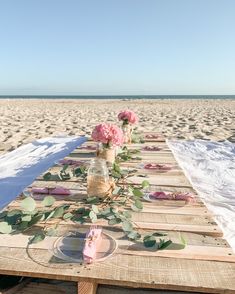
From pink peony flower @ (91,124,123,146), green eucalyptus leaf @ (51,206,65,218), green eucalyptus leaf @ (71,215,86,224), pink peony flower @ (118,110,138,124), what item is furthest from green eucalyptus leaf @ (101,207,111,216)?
pink peony flower @ (118,110,138,124)

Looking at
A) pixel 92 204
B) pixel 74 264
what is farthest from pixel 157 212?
pixel 74 264

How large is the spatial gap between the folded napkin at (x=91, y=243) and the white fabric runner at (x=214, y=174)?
1111 millimetres

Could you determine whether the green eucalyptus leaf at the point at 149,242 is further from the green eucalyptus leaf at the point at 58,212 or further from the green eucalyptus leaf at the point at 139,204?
the green eucalyptus leaf at the point at 58,212

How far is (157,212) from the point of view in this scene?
1711mm

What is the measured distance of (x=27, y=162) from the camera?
438 centimetres

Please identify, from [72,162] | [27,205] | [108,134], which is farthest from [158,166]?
[27,205]

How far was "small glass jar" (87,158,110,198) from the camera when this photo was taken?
1.81 m

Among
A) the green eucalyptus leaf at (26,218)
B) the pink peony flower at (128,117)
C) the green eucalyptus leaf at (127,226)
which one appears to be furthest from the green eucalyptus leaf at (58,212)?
the pink peony flower at (128,117)

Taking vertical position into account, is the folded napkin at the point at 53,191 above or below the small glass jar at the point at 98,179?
below

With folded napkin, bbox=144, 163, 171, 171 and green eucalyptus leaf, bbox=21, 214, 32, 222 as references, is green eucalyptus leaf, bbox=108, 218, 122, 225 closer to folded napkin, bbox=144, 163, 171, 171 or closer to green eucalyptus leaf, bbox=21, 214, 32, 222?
green eucalyptus leaf, bbox=21, 214, 32, 222

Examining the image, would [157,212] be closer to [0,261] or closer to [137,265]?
[137,265]

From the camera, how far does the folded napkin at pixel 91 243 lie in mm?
1198

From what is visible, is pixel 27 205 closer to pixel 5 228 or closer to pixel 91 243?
pixel 5 228

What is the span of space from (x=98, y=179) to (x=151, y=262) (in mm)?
690
